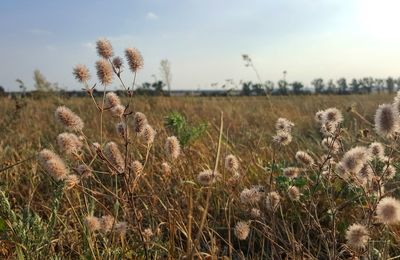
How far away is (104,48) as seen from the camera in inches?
74.8

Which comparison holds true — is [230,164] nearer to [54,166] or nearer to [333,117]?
[333,117]

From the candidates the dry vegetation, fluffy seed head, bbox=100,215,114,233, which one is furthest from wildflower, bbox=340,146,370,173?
fluffy seed head, bbox=100,215,114,233

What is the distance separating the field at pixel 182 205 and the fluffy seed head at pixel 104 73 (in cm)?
15

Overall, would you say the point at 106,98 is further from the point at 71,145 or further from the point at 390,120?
the point at 390,120

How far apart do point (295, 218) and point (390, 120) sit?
136cm

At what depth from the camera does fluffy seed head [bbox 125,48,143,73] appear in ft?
6.17

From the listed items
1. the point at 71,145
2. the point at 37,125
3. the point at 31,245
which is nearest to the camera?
the point at 71,145

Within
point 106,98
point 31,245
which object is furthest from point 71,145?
point 31,245

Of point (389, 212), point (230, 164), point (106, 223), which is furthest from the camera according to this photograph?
point (230, 164)

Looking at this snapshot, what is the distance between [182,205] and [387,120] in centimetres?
155

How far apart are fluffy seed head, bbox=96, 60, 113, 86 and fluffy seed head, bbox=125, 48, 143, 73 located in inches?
3.4

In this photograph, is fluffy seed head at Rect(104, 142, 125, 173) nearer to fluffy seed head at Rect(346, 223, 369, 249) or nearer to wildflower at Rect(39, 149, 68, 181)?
wildflower at Rect(39, 149, 68, 181)

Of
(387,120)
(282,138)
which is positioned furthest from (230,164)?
(387,120)

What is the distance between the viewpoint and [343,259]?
2070 mm
